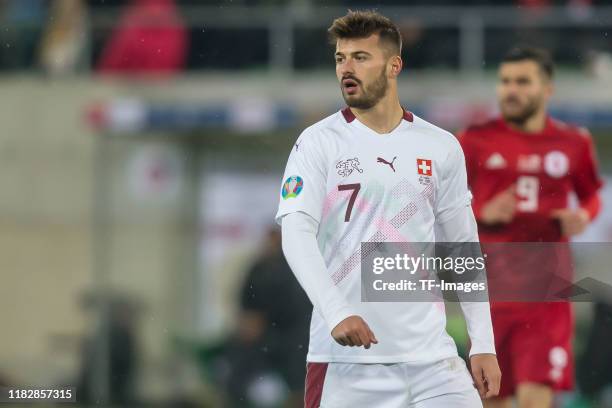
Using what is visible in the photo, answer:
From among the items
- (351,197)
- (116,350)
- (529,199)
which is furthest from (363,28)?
(116,350)

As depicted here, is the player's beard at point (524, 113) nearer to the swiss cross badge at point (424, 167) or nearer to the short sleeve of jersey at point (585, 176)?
the short sleeve of jersey at point (585, 176)

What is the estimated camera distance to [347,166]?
494cm

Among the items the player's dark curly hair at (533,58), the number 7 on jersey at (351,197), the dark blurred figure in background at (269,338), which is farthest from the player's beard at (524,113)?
the dark blurred figure in background at (269,338)

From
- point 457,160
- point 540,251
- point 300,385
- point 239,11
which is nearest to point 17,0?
point 239,11

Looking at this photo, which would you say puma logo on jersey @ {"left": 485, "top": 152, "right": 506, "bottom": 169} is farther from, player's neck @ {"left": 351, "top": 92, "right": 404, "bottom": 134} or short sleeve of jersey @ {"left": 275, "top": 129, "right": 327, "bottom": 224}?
short sleeve of jersey @ {"left": 275, "top": 129, "right": 327, "bottom": 224}

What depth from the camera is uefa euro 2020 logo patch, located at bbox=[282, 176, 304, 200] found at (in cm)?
478

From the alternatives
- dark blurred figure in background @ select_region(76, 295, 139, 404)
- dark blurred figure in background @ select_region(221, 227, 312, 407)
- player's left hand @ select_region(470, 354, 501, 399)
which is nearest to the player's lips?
player's left hand @ select_region(470, 354, 501, 399)

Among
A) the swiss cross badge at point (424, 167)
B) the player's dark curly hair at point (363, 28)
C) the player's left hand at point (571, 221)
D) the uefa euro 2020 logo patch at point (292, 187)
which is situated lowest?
the player's left hand at point (571, 221)

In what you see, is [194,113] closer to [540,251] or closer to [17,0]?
[17,0]

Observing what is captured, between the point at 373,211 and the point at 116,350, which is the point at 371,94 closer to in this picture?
the point at 373,211

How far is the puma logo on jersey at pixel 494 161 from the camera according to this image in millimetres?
6691

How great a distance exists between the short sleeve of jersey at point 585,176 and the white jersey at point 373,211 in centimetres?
A: 196

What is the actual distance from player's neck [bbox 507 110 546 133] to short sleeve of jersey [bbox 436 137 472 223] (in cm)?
174

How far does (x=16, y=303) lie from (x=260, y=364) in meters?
2.87
